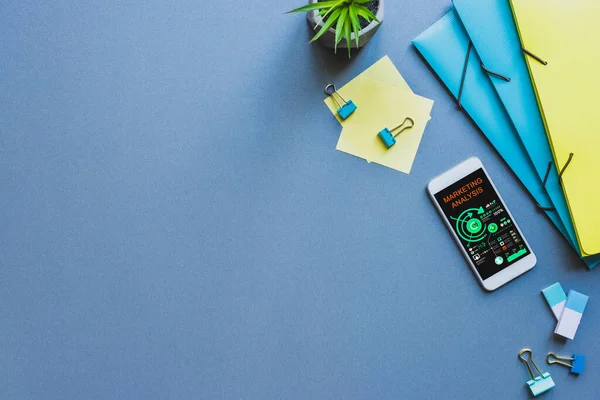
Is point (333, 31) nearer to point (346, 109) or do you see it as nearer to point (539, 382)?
point (346, 109)

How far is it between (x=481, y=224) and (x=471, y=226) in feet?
0.06

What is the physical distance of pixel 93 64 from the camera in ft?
3.27

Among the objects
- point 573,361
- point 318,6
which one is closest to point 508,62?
point 318,6

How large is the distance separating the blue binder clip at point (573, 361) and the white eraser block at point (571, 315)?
0.13 ft

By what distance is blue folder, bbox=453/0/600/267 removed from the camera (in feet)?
3.16

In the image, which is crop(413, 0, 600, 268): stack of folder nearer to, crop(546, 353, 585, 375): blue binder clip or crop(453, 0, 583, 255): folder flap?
crop(453, 0, 583, 255): folder flap

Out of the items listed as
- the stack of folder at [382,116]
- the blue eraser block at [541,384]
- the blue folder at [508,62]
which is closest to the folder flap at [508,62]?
the blue folder at [508,62]

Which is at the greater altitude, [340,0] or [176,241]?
[340,0]

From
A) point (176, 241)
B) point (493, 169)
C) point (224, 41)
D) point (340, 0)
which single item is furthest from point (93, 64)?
point (493, 169)

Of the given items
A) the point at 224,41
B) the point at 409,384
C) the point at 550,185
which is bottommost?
the point at 409,384

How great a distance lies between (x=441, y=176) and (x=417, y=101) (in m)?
0.13

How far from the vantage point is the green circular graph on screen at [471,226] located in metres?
0.99

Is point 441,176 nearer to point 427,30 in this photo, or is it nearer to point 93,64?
point 427,30

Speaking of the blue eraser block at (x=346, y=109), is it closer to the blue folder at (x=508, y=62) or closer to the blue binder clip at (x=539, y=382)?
the blue folder at (x=508, y=62)
